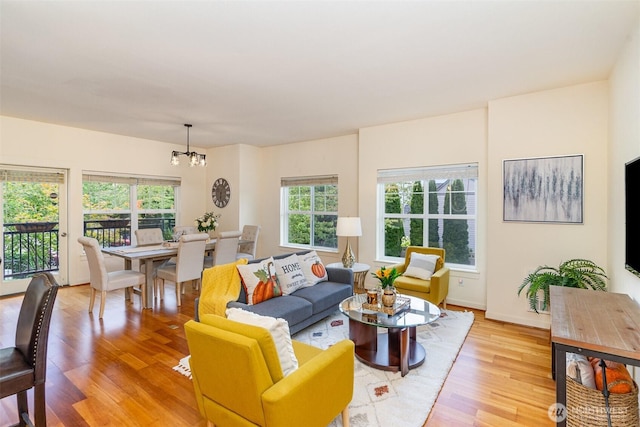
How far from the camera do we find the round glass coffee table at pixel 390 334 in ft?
8.27

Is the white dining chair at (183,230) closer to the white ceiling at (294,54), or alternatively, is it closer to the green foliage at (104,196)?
the green foliage at (104,196)

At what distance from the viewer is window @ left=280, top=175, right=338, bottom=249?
594 cm

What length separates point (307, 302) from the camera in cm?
320

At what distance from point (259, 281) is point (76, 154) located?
14.3 ft

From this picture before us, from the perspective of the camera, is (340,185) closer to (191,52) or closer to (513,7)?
(191,52)

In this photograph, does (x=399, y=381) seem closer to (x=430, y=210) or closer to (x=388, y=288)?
(x=388, y=288)

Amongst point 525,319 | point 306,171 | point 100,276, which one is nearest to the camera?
point 525,319

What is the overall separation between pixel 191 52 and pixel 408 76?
6.64 ft

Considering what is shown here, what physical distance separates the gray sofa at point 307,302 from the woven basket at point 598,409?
6.85 ft

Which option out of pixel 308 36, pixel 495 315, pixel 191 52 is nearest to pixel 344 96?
pixel 308 36

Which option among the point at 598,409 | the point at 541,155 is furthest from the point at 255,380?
the point at 541,155

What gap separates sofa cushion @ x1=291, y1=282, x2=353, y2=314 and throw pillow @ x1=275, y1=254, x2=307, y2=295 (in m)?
0.08

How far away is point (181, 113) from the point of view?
431cm

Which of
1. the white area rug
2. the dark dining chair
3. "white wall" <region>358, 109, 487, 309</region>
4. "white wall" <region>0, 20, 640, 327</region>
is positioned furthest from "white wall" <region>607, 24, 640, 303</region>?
the dark dining chair
